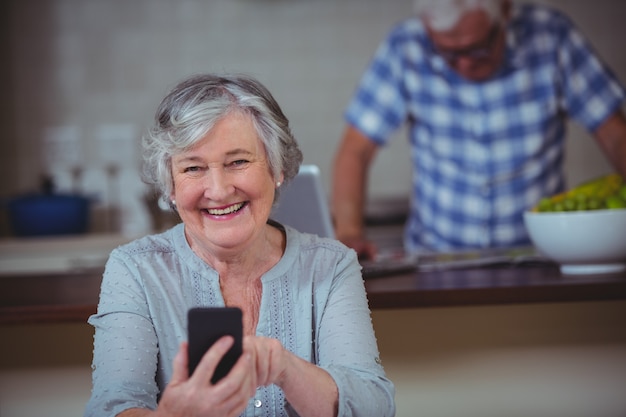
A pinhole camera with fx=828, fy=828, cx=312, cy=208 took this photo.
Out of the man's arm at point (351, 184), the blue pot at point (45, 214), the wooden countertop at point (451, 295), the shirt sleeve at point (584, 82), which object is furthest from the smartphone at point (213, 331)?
the blue pot at point (45, 214)

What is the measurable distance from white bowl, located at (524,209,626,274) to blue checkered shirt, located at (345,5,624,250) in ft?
3.03

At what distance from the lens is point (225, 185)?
1273 mm

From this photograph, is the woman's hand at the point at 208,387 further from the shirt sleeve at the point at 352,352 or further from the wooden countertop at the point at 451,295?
the wooden countertop at the point at 451,295

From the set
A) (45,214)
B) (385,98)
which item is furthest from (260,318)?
(45,214)

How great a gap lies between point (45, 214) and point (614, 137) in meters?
2.36

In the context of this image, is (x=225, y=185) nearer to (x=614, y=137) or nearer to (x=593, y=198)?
(x=593, y=198)

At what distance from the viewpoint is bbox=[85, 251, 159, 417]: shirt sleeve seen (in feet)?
3.95

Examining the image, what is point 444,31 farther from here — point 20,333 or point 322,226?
point 20,333

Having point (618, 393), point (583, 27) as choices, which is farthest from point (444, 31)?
point (583, 27)

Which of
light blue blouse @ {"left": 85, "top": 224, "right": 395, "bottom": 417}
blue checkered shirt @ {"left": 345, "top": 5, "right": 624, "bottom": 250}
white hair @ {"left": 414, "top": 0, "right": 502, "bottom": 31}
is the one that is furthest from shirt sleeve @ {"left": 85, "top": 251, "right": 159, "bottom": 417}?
blue checkered shirt @ {"left": 345, "top": 5, "right": 624, "bottom": 250}

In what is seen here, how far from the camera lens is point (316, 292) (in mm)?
1413

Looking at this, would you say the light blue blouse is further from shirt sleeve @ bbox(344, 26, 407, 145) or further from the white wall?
the white wall

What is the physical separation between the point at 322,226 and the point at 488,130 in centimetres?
112

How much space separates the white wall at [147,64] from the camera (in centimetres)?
420
